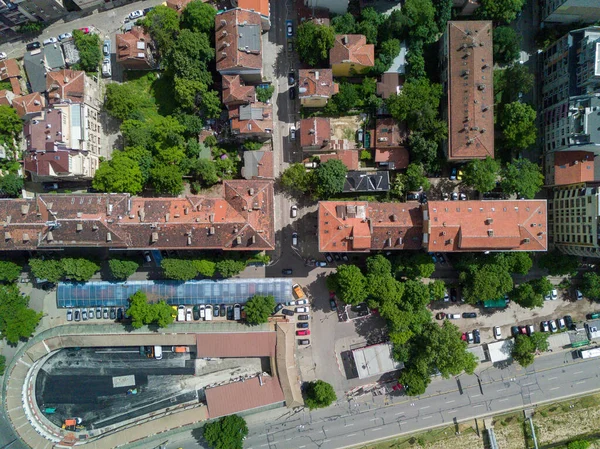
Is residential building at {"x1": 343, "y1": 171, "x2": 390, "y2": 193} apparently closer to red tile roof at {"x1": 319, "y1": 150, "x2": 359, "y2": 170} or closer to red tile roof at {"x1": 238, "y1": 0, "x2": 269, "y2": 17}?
red tile roof at {"x1": 319, "y1": 150, "x2": 359, "y2": 170}

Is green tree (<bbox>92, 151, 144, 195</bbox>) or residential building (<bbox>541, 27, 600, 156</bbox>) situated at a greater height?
residential building (<bbox>541, 27, 600, 156</bbox>)

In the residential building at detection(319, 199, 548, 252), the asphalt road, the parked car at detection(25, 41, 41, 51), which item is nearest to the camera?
the residential building at detection(319, 199, 548, 252)

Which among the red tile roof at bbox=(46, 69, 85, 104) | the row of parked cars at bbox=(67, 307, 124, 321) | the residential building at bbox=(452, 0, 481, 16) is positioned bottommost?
the row of parked cars at bbox=(67, 307, 124, 321)

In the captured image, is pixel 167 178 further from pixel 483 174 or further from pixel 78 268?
pixel 483 174

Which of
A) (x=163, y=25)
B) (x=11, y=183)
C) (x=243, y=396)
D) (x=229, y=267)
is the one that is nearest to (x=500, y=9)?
Result: (x=163, y=25)

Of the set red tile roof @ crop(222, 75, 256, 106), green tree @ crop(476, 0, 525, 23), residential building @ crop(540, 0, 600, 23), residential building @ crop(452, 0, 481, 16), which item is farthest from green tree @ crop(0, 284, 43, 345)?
residential building @ crop(540, 0, 600, 23)

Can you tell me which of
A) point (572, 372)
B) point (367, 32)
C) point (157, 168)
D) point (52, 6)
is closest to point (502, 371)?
point (572, 372)

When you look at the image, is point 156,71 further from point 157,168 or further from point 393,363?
point 393,363
